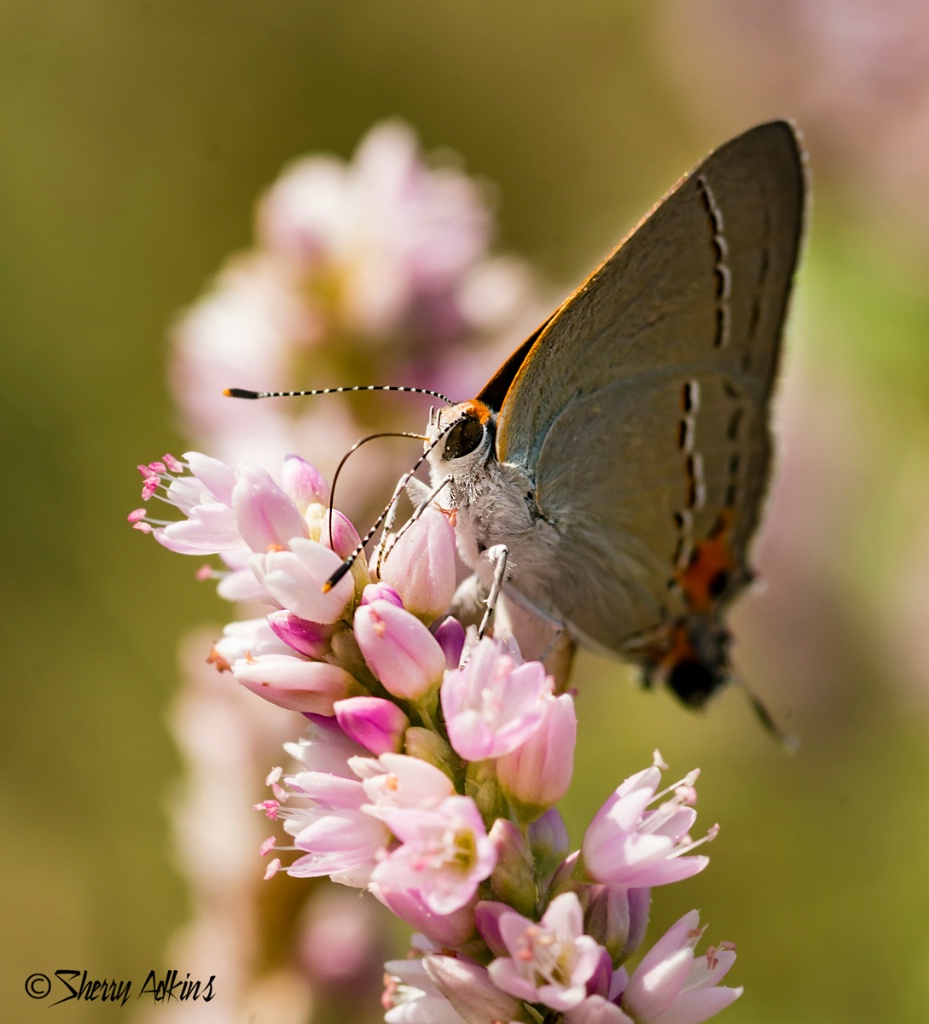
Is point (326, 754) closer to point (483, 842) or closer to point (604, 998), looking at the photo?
point (483, 842)

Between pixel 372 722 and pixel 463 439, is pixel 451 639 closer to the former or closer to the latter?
pixel 372 722

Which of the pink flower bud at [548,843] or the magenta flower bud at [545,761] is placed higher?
the magenta flower bud at [545,761]

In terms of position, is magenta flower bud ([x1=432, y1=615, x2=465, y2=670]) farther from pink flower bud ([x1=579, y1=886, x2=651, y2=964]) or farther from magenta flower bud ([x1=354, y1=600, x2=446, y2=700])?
pink flower bud ([x1=579, y1=886, x2=651, y2=964])

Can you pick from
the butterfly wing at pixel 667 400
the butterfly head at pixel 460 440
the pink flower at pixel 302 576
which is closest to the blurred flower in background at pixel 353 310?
the butterfly wing at pixel 667 400

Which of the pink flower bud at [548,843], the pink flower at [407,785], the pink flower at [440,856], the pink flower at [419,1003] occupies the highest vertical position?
the pink flower at [407,785]

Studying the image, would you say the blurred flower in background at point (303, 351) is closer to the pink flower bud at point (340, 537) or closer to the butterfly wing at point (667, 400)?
the butterfly wing at point (667, 400)

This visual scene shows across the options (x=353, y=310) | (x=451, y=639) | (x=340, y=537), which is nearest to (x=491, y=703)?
(x=451, y=639)

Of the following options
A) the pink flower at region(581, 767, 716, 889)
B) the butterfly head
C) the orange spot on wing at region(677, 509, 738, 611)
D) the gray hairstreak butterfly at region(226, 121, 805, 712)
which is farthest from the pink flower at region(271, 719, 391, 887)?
the orange spot on wing at region(677, 509, 738, 611)
